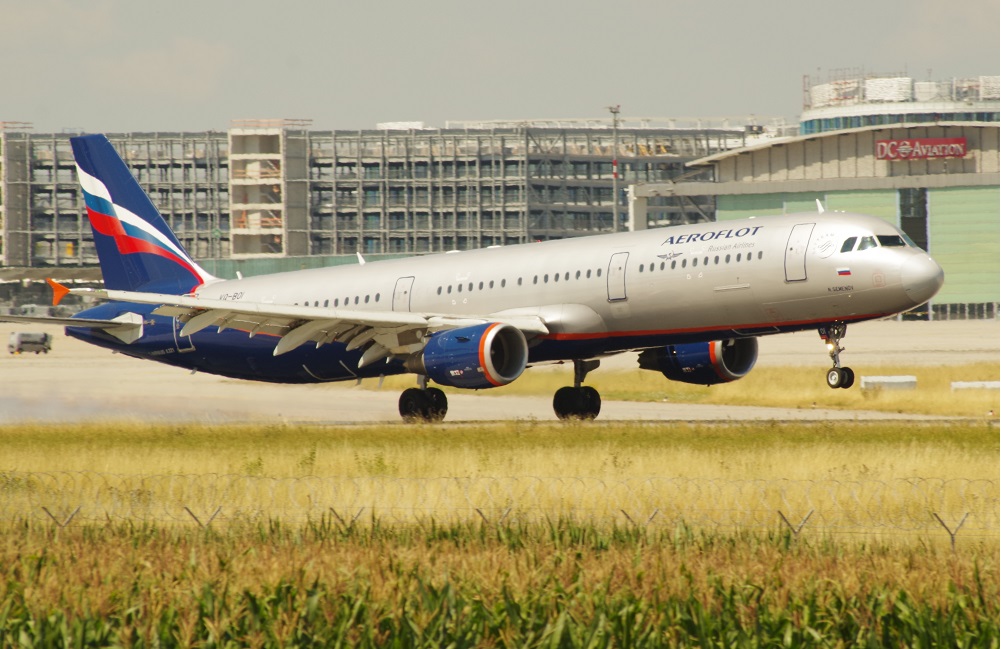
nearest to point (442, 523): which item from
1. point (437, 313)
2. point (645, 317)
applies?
point (645, 317)

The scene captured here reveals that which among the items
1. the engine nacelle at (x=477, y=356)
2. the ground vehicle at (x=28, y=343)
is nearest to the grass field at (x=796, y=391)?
the engine nacelle at (x=477, y=356)

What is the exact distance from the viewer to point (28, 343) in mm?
94312

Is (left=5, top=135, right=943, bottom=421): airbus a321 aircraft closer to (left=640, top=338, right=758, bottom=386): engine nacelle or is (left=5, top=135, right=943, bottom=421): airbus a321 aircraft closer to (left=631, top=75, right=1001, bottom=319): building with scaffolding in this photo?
(left=640, top=338, right=758, bottom=386): engine nacelle

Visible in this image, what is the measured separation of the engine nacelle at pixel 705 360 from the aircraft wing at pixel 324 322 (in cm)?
438

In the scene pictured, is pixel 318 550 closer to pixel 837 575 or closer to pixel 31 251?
pixel 837 575

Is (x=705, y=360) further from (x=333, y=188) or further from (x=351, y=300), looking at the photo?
(x=333, y=188)

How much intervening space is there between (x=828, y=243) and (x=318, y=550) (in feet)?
63.1

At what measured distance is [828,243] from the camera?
1298 inches

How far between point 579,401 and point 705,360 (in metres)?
3.76

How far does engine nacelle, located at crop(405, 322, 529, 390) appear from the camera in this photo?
1332 inches

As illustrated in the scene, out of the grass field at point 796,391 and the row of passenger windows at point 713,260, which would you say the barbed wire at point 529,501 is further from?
the grass field at point 796,391

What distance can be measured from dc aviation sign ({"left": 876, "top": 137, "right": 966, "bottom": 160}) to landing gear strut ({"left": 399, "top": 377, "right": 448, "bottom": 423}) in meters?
89.5

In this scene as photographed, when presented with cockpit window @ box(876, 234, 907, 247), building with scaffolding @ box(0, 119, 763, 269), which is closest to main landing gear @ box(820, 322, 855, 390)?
cockpit window @ box(876, 234, 907, 247)

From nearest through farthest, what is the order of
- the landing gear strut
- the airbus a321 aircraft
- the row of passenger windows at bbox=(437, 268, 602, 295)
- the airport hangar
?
the airbus a321 aircraft, the row of passenger windows at bbox=(437, 268, 602, 295), the landing gear strut, the airport hangar
